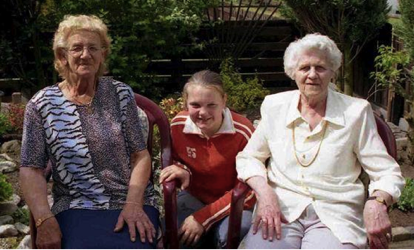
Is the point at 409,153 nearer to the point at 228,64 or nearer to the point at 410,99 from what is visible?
the point at 410,99

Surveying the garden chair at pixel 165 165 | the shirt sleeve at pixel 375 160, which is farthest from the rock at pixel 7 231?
the shirt sleeve at pixel 375 160

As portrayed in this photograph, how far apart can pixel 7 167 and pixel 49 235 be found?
2616mm

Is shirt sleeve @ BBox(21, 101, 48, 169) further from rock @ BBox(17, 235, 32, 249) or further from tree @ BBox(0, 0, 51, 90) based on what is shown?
tree @ BBox(0, 0, 51, 90)

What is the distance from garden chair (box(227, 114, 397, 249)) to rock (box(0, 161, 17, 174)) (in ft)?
9.11

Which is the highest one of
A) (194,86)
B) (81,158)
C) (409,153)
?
(194,86)

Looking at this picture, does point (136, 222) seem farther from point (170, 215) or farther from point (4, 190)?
point (4, 190)

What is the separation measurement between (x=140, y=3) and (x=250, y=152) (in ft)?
14.8

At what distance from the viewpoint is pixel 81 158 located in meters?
2.63

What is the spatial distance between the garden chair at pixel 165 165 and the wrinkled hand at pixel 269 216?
1.21 feet

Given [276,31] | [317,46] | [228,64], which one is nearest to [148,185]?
[317,46]

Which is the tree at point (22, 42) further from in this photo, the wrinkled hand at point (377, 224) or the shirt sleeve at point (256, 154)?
the wrinkled hand at point (377, 224)

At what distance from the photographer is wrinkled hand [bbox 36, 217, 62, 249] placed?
8.12ft

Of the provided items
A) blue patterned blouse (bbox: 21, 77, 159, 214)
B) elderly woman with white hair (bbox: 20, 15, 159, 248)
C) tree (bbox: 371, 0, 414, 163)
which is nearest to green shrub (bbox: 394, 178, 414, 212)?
tree (bbox: 371, 0, 414, 163)

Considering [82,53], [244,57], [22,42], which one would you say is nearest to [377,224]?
[82,53]
